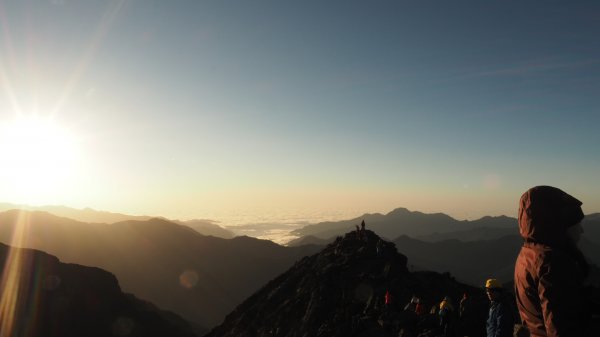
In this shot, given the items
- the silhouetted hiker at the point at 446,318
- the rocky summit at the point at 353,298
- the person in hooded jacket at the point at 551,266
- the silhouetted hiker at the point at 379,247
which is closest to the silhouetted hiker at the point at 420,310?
the rocky summit at the point at 353,298

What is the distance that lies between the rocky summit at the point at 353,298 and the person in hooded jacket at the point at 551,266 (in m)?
11.7

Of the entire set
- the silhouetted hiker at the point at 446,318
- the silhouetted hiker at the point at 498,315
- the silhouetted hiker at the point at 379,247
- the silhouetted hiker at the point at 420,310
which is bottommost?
the silhouetted hiker at the point at 420,310

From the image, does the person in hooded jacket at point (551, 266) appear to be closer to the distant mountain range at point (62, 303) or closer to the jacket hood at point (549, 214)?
the jacket hood at point (549, 214)

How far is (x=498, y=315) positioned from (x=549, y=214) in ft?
16.4

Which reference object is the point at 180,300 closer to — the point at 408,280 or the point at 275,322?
the point at 275,322

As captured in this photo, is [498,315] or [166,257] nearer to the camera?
[498,315]

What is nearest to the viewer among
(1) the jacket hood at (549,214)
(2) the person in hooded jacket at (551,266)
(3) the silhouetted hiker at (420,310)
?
(2) the person in hooded jacket at (551,266)

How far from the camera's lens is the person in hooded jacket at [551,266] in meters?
3.54

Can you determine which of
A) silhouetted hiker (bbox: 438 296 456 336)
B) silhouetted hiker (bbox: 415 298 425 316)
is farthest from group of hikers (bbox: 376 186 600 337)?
silhouetted hiker (bbox: 415 298 425 316)

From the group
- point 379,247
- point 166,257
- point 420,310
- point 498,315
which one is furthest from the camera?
point 166,257

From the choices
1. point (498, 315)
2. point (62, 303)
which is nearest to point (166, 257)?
point (62, 303)

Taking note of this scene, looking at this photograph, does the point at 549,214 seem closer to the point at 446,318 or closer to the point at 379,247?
the point at 446,318

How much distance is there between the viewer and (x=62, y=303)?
67562mm

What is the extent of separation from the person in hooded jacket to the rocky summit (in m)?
11.7
